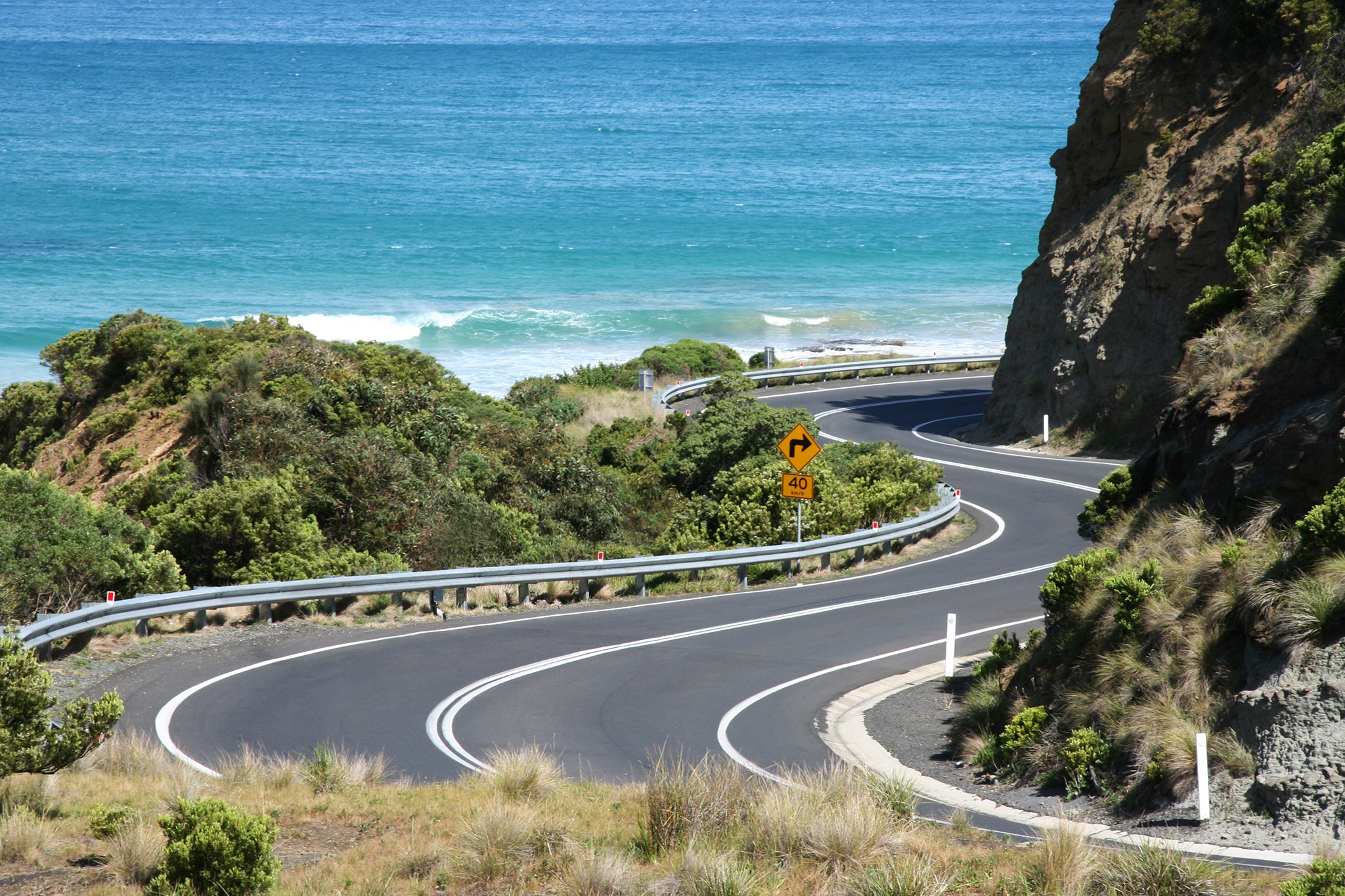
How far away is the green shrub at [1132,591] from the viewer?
35.1 ft

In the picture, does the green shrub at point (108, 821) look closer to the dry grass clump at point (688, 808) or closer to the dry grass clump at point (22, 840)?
the dry grass clump at point (22, 840)

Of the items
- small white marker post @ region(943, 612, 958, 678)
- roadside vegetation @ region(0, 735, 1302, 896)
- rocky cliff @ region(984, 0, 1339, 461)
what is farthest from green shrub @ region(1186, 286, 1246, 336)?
rocky cliff @ region(984, 0, 1339, 461)

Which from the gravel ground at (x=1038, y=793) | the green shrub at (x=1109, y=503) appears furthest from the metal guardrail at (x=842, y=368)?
the gravel ground at (x=1038, y=793)

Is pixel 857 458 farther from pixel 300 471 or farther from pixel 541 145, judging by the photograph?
pixel 541 145

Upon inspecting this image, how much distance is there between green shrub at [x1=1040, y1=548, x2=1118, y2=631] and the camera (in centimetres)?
1182

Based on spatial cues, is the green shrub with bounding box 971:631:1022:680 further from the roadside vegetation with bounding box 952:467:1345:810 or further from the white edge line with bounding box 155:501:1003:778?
the white edge line with bounding box 155:501:1003:778

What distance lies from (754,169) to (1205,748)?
328 feet

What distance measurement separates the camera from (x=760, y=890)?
7.24 meters

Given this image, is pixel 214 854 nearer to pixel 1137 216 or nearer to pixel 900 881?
pixel 900 881

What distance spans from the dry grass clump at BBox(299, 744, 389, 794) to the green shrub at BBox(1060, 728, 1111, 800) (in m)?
5.66

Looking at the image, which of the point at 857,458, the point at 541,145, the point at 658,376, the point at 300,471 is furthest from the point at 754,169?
the point at 300,471

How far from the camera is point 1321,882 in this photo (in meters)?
6.49

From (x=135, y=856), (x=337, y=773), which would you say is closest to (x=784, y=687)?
(x=337, y=773)

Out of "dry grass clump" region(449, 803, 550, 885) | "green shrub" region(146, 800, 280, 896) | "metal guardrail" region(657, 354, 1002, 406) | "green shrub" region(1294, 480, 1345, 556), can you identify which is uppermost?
"metal guardrail" region(657, 354, 1002, 406)
